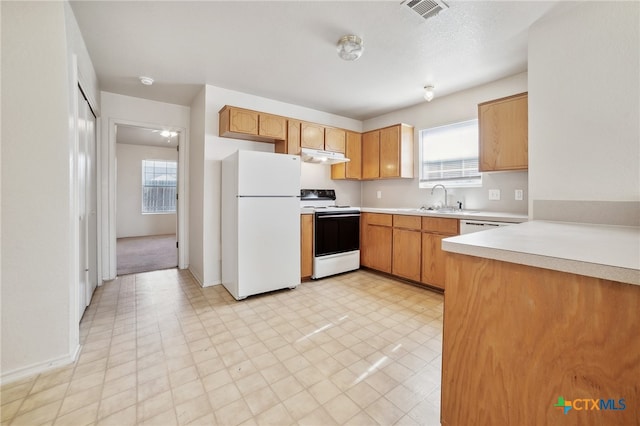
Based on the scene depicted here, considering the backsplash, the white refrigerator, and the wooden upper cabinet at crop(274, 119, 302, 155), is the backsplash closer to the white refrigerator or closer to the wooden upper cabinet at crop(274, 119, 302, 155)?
the wooden upper cabinet at crop(274, 119, 302, 155)

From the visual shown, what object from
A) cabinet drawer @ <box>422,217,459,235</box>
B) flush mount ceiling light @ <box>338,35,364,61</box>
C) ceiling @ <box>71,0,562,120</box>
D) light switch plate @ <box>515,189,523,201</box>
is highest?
ceiling @ <box>71,0,562,120</box>

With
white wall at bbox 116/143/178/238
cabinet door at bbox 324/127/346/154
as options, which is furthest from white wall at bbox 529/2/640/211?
white wall at bbox 116/143/178/238

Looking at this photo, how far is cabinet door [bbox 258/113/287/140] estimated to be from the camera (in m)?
3.40

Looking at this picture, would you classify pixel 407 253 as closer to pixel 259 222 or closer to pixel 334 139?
pixel 259 222

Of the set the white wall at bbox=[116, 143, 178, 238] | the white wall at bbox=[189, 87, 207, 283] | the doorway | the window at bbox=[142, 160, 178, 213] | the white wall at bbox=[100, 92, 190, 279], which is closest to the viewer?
the white wall at bbox=[189, 87, 207, 283]

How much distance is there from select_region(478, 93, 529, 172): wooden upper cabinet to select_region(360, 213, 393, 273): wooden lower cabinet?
133 cm

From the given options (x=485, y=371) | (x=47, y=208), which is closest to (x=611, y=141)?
(x=485, y=371)

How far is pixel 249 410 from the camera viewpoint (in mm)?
1391

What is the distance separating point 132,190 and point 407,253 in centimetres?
721

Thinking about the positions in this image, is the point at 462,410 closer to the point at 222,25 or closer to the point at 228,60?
the point at 222,25

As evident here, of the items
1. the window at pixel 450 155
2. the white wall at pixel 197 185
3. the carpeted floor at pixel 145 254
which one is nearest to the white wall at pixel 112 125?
the white wall at pixel 197 185

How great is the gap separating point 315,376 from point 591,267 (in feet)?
4.89

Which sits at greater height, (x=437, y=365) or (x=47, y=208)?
(x=47, y=208)

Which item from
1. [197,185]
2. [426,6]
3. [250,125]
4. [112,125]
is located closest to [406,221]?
[426,6]
